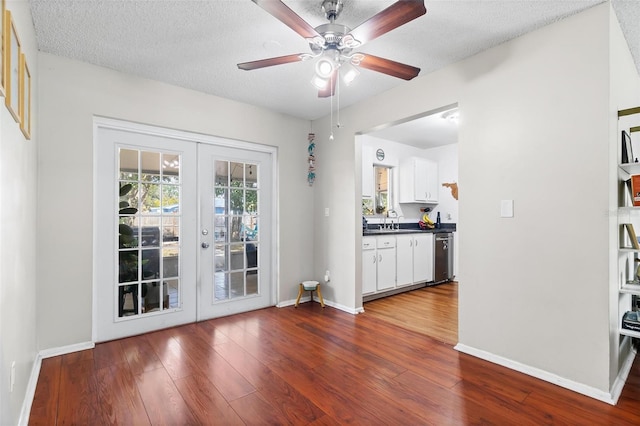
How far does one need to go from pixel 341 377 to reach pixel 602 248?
1.86m

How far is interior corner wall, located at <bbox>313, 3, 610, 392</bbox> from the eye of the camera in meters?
1.98

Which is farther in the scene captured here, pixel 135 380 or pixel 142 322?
pixel 142 322

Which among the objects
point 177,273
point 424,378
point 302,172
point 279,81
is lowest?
point 424,378

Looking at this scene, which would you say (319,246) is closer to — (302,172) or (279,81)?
(302,172)

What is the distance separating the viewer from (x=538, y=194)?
2.22 metres

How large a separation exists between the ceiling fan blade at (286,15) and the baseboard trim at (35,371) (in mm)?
2448

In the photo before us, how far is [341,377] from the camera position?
7.25 ft

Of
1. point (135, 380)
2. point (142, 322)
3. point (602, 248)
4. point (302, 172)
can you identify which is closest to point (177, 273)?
point (142, 322)

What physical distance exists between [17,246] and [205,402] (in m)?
→ 1.35

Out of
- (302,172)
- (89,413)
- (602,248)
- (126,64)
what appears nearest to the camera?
(89,413)

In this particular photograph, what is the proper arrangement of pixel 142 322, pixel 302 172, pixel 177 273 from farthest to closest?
pixel 302 172 < pixel 177 273 < pixel 142 322

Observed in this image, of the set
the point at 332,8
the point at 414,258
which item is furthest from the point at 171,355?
the point at 414,258

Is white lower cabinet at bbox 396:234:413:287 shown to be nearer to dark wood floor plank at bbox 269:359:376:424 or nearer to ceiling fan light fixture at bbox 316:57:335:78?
dark wood floor plank at bbox 269:359:376:424

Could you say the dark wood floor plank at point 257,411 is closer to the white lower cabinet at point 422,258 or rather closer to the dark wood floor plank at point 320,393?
the dark wood floor plank at point 320,393
